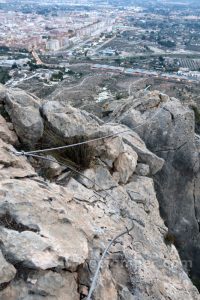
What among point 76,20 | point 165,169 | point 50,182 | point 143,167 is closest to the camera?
point 50,182

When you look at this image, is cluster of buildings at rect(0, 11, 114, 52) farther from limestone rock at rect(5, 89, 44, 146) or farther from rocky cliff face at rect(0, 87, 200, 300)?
limestone rock at rect(5, 89, 44, 146)

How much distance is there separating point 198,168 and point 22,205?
528 centimetres

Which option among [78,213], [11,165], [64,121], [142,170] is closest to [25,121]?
[64,121]

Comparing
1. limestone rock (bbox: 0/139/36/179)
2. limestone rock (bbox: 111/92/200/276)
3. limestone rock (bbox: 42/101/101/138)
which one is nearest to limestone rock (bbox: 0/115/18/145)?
limestone rock (bbox: 0/139/36/179)

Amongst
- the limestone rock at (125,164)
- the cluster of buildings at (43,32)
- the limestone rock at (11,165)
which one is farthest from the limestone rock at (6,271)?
the cluster of buildings at (43,32)

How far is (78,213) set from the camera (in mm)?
4996

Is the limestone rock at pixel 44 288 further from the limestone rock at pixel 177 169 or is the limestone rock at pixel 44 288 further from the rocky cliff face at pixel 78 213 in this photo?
the limestone rock at pixel 177 169

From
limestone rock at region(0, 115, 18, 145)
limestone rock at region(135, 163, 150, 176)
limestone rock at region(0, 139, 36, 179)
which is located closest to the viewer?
limestone rock at region(0, 139, 36, 179)

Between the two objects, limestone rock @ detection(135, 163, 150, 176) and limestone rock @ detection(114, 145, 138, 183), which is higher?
limestone rock @ detection(114, 145, 138, 183)

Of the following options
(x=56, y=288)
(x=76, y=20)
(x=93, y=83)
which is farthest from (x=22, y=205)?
(x=76, y=20)

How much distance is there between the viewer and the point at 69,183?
19.0ft

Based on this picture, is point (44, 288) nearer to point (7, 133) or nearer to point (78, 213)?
point (78, 213)

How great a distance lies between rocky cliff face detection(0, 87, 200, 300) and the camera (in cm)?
380

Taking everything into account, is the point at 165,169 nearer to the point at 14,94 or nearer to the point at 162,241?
the point at 162,241
